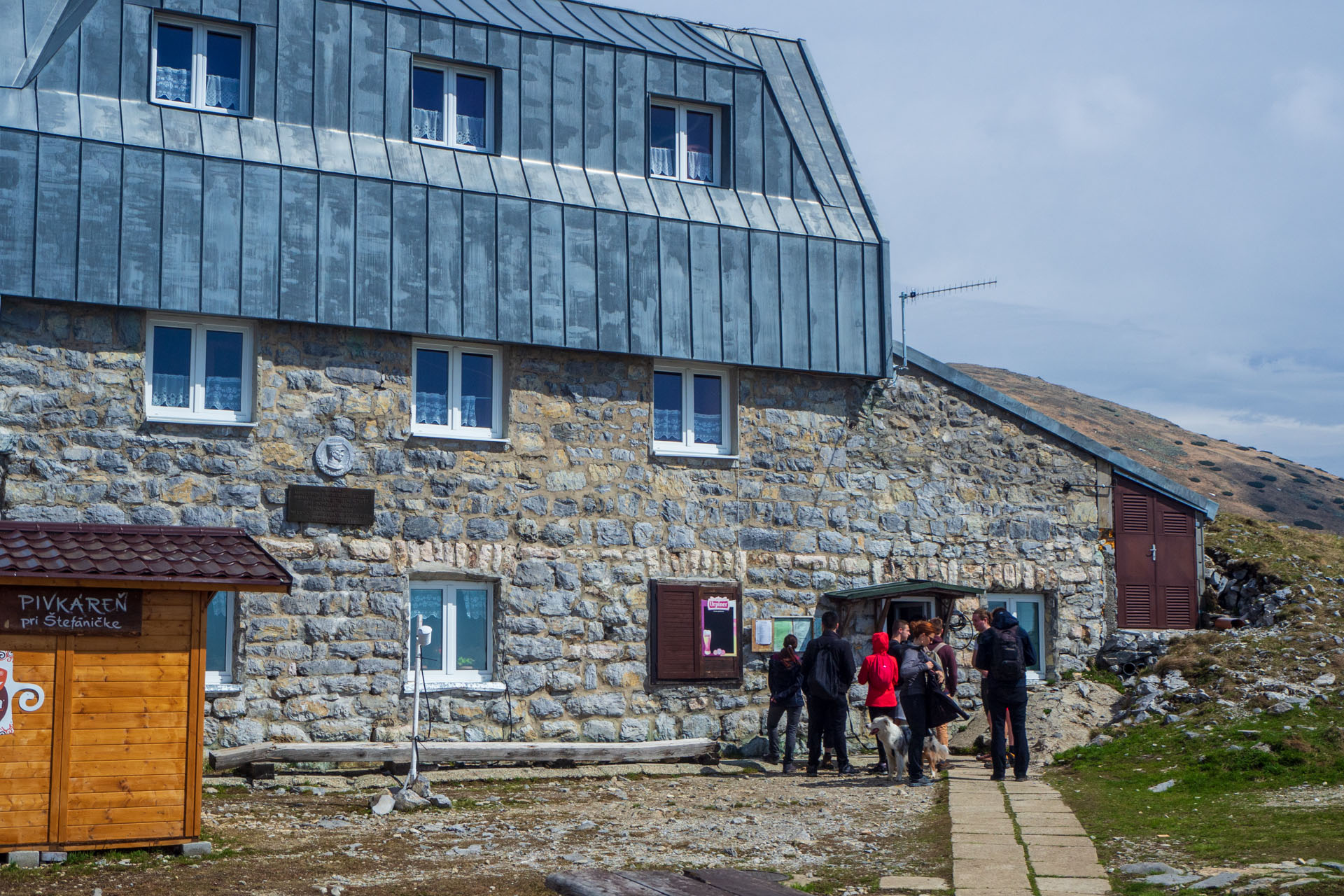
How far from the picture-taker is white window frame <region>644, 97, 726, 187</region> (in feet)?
51.1

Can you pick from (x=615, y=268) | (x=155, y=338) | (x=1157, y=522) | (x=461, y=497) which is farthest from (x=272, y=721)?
(x=1157, y=522)

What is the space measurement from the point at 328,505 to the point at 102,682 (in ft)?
15.9

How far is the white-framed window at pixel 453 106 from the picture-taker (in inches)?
572

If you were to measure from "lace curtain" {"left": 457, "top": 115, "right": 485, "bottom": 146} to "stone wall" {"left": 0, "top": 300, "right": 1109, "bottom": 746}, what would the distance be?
234 centimetres

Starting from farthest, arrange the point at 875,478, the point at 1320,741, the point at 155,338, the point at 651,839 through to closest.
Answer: the point at 875,478
the point at 155,338
the point at 1320,741
the point at 651,839

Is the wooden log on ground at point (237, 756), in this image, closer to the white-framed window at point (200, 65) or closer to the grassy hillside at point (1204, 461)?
the white-framed window at point (200, 65)

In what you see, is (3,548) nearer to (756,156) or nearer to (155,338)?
(155,338)

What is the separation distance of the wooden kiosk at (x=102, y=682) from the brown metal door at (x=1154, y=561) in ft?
38.3

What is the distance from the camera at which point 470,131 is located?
48.4ft

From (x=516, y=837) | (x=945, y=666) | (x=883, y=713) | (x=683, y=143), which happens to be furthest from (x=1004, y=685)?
(x=683, y=143)

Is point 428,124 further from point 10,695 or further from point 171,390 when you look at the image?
point 10,695

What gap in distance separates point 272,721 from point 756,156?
825 cm

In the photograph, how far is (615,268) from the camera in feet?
48.6

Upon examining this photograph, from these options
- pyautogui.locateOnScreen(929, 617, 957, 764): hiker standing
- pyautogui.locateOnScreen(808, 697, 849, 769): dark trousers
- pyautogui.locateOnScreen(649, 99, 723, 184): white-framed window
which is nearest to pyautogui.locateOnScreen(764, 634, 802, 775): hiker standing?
pyautogui.locateOnScreen(808, 697, 849, 769): dark trousers
